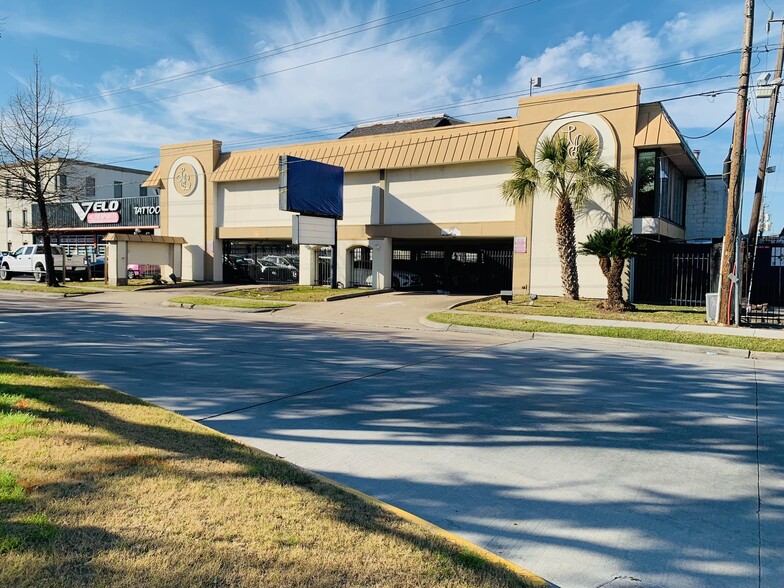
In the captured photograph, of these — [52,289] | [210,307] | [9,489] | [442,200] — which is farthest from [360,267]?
[9,489]

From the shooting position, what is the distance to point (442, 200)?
2759 centimetres

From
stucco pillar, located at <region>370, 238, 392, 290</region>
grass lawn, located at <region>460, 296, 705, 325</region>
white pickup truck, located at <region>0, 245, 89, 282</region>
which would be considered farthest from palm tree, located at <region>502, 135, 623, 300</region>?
white pickup truck, located at <region>0, 245, 89, 282</region>

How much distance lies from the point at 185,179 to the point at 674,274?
90.1ft

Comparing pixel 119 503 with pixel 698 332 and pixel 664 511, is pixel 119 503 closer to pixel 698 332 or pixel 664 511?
pixel 664 511

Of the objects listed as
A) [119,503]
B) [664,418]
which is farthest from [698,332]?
[119,503]

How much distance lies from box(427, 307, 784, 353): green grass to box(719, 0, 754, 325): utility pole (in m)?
2.38

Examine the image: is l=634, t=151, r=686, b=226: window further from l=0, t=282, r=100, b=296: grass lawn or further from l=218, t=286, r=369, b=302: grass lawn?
l=0, t=282, r=100, b=296: grass lawn

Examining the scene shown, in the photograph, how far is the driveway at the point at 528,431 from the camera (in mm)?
3912

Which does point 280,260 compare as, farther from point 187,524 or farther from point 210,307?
point 187,524

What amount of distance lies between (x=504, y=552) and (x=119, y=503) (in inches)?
95.9

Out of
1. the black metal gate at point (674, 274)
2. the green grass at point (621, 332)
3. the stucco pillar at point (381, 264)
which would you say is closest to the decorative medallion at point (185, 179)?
the stucco pillar at point (381, 264)

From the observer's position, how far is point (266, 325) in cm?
1692

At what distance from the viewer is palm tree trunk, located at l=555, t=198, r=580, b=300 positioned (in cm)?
2259

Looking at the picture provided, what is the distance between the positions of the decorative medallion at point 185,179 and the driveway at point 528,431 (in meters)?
23.5
